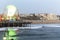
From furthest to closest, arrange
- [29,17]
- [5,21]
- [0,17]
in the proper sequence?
1. [29,17]
2. [0,17]
3. [5,21]

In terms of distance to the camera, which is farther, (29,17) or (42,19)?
(42,19)

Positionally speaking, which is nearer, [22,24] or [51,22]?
[22,24]

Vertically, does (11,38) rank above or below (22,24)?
above

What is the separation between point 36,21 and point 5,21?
13880 mm

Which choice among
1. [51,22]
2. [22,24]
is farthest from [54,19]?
[22,24]

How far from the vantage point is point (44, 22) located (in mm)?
46406

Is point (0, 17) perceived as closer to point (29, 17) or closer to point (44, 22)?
point (29, 17)

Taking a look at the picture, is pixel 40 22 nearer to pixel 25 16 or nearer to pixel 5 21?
pixel 25 16

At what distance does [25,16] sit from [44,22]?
5.79 m

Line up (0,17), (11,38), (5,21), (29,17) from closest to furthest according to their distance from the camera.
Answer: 1. (11,38)
2. (5,21)
3. (0,17)
4. (29,17)

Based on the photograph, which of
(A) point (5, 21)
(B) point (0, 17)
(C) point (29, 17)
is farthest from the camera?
(C) point (29, 17)

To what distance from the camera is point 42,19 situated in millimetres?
45688

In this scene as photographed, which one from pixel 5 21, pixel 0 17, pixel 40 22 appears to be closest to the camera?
pixel 5 21

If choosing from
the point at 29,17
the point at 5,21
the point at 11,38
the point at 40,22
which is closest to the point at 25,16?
the point at 29,17
